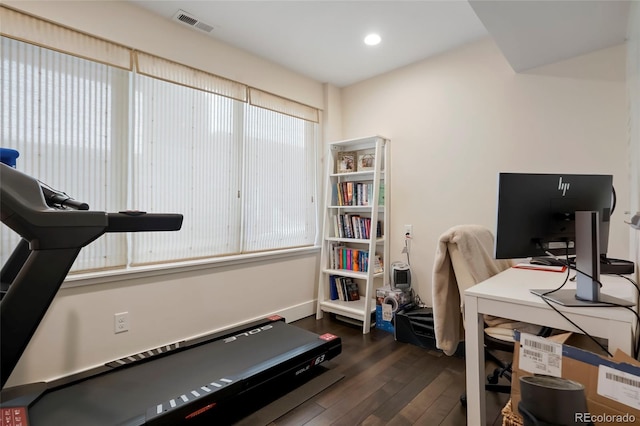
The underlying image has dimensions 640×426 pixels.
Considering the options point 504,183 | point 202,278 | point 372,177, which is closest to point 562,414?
point 504,183

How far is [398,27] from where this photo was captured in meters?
2.50

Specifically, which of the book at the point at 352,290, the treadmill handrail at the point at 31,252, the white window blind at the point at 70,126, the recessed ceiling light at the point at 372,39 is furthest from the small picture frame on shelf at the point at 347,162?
the treadmill handrail at the point at 31,252

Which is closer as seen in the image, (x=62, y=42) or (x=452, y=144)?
(x=62, y=42)

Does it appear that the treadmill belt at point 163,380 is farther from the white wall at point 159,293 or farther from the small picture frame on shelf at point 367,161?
the small picture frame on shelf at point 367,161

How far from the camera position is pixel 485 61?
2.64 meters

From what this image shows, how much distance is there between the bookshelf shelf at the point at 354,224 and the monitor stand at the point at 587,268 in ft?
6.19

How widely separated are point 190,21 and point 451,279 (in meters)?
2.60

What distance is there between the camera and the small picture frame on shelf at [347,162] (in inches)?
133

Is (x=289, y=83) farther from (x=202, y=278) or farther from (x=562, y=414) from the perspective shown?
(x=562, y=414)

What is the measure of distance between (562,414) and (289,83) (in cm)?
320

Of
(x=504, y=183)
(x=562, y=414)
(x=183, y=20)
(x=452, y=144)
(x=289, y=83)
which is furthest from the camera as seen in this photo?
(x=289, y=83)

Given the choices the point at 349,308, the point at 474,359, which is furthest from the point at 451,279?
the point at 349,308

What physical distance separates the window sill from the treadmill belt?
1.88ft

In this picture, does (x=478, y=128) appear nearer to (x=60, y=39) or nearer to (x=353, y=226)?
(x=353, y=226)
